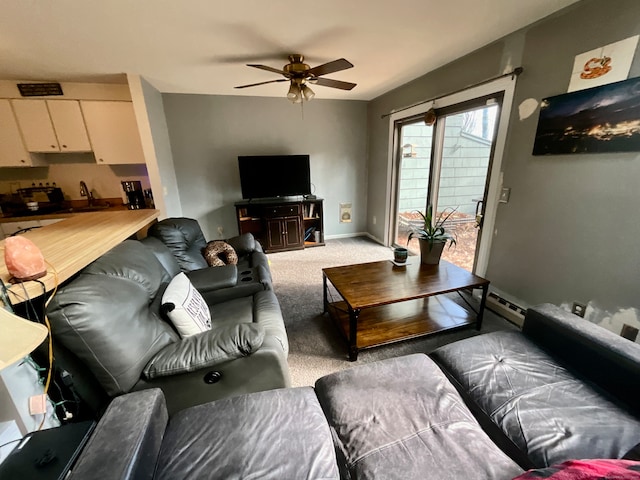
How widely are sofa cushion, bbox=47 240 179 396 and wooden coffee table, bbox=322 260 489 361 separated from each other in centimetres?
115

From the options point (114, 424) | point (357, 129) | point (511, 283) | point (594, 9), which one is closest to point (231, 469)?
point (114, 424)

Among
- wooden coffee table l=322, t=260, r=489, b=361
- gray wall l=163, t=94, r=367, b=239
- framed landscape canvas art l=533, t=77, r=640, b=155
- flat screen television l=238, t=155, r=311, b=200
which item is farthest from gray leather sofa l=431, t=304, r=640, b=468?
gray wall l=163, t=94, r=367, b=239

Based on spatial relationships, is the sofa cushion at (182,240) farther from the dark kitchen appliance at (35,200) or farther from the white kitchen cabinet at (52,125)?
the dark kitchen appliance at (35,200)

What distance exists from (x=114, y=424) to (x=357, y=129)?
14.8 ft

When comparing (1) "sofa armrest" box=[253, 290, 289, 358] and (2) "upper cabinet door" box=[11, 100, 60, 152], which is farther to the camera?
(2) "upper cabinet door" box=[11, 100, 60, 152]

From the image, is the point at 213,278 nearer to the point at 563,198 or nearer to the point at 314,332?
the point at 314,332

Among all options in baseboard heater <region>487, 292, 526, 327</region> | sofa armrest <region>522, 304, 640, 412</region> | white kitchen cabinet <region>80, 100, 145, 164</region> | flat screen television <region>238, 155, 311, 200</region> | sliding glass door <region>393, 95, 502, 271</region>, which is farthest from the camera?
flat screen television <region>238, 155, 311, 200</region>

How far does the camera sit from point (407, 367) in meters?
1.21

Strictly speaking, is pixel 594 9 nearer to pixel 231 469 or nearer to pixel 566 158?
pixel 566 158

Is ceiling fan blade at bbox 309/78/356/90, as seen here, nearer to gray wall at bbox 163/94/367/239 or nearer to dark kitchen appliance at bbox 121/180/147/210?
gray wall at bbox 163/94/367/239

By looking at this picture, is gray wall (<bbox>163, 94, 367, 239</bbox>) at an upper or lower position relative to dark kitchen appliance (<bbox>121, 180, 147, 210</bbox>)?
upper

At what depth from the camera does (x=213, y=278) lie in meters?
1.94

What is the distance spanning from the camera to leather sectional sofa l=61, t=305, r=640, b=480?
0.81 m

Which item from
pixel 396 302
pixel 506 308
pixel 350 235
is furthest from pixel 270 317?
pixel 350 235
